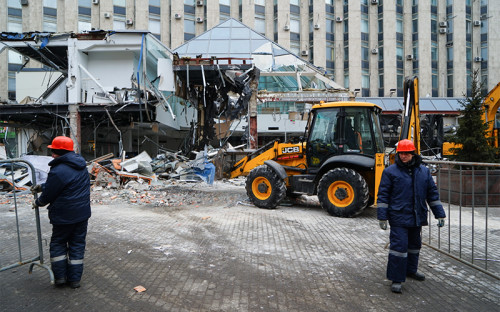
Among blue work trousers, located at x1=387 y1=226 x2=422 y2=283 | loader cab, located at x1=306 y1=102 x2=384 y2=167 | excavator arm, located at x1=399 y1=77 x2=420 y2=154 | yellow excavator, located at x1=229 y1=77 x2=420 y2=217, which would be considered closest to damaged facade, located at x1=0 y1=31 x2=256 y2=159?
yellow excavator, located at x1=229 y1=77 x2=420 y2=217

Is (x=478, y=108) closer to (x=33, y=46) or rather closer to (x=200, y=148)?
(x=200, y=148)

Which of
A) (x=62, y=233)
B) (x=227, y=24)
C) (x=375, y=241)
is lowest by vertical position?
(x=375, y=241)

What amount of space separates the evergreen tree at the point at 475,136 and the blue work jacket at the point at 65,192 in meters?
10.3

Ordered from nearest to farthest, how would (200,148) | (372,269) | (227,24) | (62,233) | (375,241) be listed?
(62,233)
(372,269)
(375,241)
(200,148)
(227,24)

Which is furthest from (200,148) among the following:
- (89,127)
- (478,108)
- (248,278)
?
(248,278)

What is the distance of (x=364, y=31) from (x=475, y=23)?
12651 mm

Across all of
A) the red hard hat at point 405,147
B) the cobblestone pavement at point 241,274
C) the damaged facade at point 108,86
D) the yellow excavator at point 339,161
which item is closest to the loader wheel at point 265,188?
the yellow excavator at point 339,161

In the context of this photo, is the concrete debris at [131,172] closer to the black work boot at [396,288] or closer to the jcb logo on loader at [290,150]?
the jcb logo on loader at [290,150]

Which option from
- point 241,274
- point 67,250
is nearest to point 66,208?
point 67,250

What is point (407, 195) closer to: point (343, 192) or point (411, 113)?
point (343, 192)

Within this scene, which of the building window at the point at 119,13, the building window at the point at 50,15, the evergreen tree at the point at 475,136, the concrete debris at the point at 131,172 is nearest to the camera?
the evergreen tree at the point at 475,136

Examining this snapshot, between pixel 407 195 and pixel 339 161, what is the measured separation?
4.08 m

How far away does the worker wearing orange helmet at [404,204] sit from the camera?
3.88 meters

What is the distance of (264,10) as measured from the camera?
1471 inches
